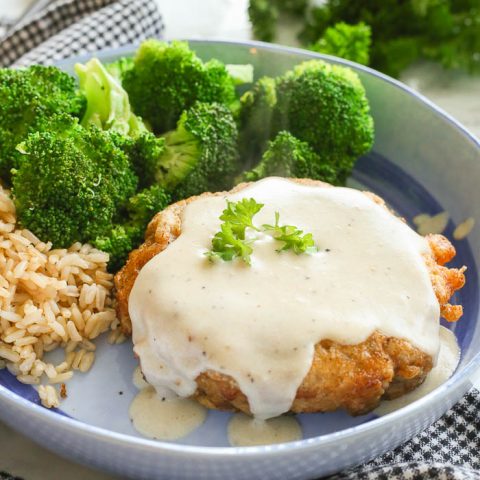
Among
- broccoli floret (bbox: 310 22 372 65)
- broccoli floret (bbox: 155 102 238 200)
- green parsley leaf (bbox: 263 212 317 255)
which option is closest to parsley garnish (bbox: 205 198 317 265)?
green parsley leaf (bbox: 263 212 317 255)

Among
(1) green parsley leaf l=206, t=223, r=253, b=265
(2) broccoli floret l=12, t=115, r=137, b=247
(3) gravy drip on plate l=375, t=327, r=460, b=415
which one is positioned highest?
(1) green parsley leaf l=206, t=223, r=253, b=265

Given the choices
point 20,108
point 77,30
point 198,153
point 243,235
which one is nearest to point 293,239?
point 243,235

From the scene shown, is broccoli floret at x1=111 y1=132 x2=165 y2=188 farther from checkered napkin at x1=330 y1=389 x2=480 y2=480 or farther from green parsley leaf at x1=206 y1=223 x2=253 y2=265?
checkered napkin at x1=330 y1=389 x2=480 y2=480

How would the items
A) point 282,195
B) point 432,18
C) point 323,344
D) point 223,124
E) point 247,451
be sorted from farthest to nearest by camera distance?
point 432,18 < point 223,124 < point 282,195 < point 323,344 < point 247,451

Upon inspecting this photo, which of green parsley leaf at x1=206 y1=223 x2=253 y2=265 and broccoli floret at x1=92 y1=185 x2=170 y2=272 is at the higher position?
green parsley leaf at x1=206 y1=223 x2=253 y2=265

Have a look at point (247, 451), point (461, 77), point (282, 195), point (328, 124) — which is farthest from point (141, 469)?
point (461, 77)

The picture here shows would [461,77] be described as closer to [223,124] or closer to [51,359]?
[223,124]

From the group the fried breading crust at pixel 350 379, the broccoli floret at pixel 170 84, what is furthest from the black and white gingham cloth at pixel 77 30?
the fried breading crust at pixel 350 379
